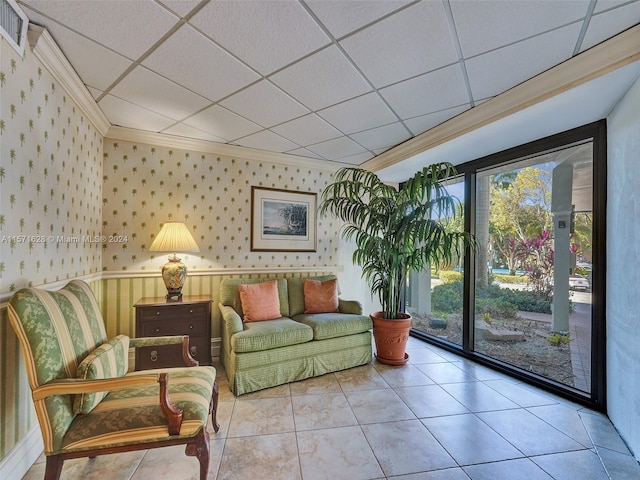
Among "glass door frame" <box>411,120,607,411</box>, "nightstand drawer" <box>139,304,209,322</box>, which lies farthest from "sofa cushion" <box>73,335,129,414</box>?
"glass door frame" <box>411,120,607,411</box>

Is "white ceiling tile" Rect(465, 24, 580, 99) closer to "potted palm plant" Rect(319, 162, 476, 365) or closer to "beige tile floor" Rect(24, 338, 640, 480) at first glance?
"potted palm plant" Rect(319, 162, 476, 365)


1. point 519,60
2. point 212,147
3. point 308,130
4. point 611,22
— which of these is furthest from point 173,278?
point 611,22

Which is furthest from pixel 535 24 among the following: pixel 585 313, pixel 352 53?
pixel 585 313

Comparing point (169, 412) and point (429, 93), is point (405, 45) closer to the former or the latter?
point (429, 93)

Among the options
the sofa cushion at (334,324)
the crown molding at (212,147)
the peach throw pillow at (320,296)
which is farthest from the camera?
the peach throw pillow at (320,296)

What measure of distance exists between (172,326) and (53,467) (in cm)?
146

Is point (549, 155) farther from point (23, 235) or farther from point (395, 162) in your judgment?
point (23, 235)

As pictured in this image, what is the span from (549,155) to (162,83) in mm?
3317

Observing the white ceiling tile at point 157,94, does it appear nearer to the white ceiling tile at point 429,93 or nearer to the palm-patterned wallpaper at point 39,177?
the palm-patterned wallpaper at point 39,177

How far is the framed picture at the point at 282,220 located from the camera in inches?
141

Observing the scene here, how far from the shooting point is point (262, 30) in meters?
1.54

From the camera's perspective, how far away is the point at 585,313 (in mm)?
2320

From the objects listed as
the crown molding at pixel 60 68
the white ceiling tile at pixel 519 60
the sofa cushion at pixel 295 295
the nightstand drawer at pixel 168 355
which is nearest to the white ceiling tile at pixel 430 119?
the white ceiling tile at pixel 519 60

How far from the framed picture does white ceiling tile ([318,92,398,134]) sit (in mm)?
1264
